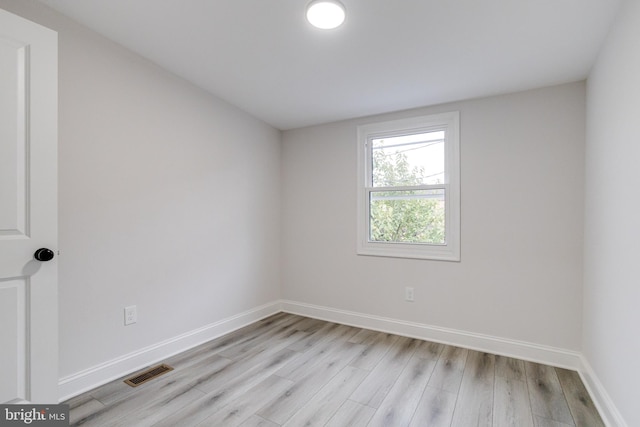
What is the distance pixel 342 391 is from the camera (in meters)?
2.07

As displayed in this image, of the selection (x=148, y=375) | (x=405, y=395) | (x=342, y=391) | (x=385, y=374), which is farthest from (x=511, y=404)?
(x=148, y=375)

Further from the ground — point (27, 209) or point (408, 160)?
point (408, 160)

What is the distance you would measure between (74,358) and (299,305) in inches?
85.8

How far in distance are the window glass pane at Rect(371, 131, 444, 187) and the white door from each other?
2640mm

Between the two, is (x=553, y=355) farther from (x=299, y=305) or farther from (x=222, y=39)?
(x=222, y=39)

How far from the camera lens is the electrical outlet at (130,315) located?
226 centimetres

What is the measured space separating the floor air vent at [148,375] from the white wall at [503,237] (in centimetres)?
175

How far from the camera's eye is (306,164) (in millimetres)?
3693

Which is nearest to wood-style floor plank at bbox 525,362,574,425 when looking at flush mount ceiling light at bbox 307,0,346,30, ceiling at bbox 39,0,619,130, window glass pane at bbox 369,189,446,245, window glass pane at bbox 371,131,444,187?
window glass pane at bbox 369,189,446,245

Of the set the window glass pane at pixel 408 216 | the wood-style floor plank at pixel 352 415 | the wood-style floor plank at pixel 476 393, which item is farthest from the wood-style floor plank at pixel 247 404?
the window glass pane at pixel 408 216

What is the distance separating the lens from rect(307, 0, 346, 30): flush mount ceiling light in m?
1.71

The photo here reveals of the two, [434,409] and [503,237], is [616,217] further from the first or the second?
[434,409]

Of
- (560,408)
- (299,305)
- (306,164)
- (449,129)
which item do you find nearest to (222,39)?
(306,164)

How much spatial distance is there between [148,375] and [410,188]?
2696 millimetres
